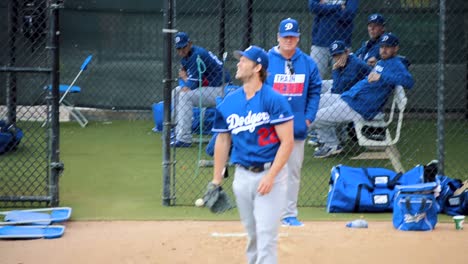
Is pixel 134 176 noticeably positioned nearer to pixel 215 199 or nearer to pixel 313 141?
pixel 313 141

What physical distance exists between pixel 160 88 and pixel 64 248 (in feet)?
24.2

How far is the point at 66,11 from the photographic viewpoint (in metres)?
14.6

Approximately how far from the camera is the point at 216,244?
7.60 m

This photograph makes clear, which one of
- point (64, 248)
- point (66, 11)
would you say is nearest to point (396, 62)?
point (64, 248)

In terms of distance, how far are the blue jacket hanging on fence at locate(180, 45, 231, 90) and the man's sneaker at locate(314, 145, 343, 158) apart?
179cm

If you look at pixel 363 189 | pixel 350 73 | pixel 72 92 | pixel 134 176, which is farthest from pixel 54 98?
pixel 72 92

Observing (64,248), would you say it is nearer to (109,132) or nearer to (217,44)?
(109,132)

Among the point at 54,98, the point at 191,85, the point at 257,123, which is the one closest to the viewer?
the point at 257,123

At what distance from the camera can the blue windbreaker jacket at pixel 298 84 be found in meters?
8.16

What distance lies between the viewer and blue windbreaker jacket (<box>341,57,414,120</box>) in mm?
10469

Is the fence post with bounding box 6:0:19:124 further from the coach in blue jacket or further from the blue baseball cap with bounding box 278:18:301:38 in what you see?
the blue baseball cap with bounding box 278:18:301:38

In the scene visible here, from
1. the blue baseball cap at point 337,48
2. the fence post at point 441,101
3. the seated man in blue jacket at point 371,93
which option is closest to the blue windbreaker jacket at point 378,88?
the seated man in blue jacket at point 371,93

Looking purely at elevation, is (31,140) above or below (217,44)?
below

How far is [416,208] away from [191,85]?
5.06 m
